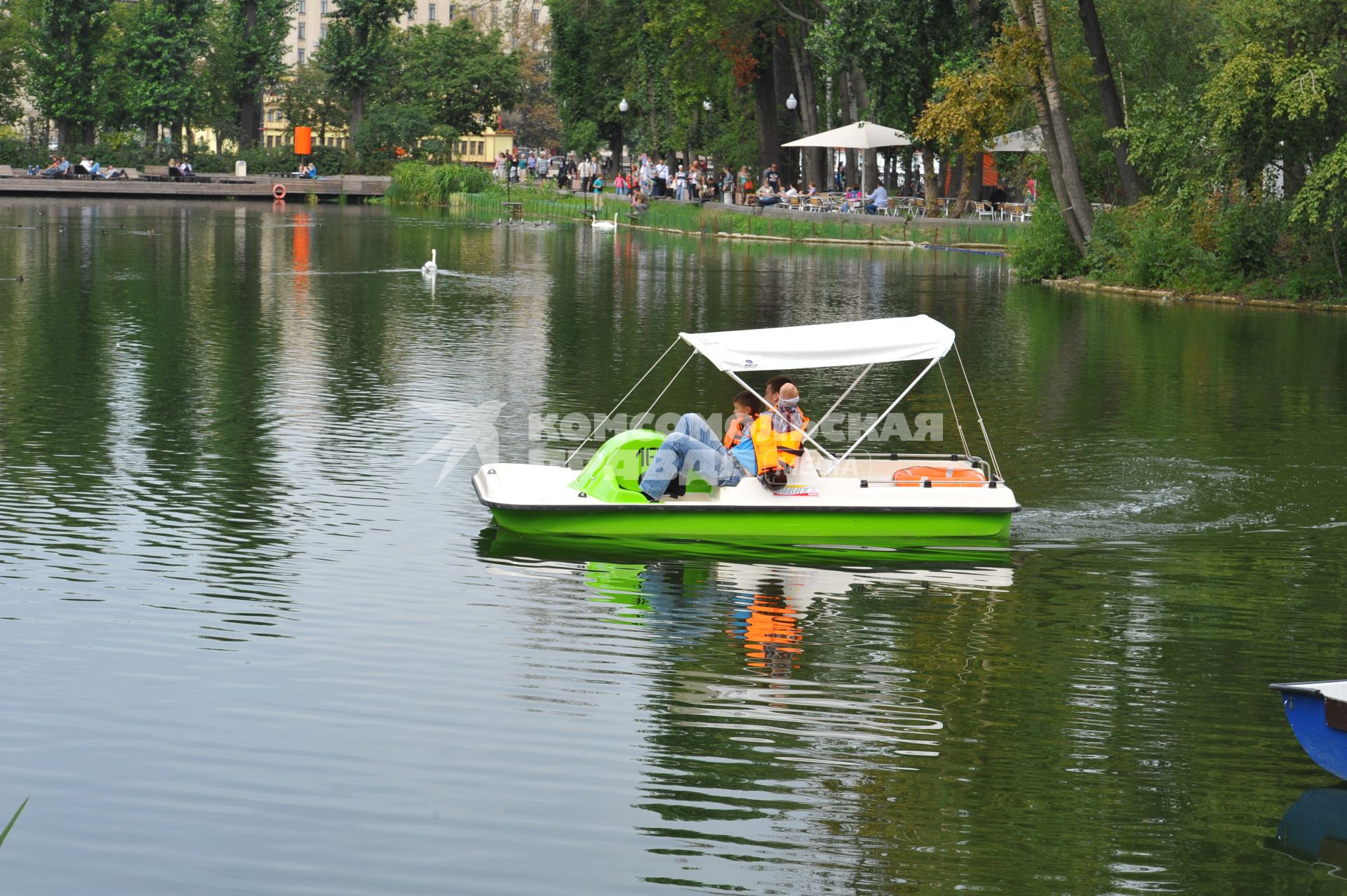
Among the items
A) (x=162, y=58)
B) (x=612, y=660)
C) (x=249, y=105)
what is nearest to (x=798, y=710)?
(x=612, y=660)

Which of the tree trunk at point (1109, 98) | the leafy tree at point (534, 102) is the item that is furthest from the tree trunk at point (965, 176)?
the leafy tree at point (534, 102)

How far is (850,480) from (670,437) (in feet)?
6.27

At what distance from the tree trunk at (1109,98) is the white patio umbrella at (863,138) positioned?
11606 millimetres

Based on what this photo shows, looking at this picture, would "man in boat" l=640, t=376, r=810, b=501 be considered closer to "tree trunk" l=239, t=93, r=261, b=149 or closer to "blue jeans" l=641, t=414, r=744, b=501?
"blue jeans" l=641, t=414, r=744, b=501

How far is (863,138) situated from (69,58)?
2110 inches

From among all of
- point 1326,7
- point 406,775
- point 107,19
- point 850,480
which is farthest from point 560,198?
point 406,775

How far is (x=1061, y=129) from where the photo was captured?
43594mm

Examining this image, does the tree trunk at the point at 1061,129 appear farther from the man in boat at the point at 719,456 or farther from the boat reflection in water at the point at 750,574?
the boat reflection in water at the point at 750,574

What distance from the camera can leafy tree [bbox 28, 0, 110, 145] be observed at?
93.0m

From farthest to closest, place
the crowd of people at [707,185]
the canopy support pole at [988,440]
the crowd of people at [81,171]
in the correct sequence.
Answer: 1. the crowd of people at [81,171]
2. the crowd of people at [707,185]
3. the canopy support pole at [988,440]

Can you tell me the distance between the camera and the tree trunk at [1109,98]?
44406 millimetres

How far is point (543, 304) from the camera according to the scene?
39.2 metres

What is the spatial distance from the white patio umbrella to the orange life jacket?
42242 mm

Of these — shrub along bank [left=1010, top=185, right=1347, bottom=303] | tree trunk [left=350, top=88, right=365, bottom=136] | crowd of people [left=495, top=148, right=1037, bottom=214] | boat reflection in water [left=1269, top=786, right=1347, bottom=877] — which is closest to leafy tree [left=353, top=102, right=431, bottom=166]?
tree trunk [left=350, top=88, right=365, bottom=136]
